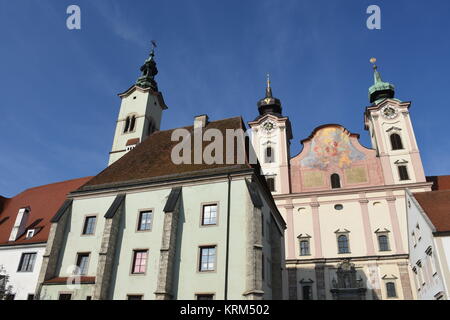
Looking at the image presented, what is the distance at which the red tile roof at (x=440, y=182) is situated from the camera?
37.9 metres

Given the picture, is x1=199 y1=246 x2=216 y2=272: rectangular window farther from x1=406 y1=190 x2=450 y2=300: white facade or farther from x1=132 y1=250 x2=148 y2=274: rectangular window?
x1=406 y1=190 x2=450 y2=300: white facade

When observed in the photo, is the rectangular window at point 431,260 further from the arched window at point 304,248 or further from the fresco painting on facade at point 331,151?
the fresco painting on facade at point 331,151

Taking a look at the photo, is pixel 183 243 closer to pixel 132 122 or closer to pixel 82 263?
pixel 82 263

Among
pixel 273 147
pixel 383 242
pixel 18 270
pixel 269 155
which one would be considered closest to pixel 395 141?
pixel 383 242

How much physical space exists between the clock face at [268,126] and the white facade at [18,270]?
28.9 m

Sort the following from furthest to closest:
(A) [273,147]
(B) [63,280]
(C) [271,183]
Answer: (A) [273,147], (C) [271,183], (B) [63,280]

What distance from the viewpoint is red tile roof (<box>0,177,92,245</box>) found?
90.7 ft

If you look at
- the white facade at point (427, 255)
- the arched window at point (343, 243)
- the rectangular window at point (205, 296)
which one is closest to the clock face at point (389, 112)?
the arched window at point (343, 243)

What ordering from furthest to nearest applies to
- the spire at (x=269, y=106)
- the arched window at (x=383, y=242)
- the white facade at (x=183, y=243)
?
the spire at (x=269, y=106), the arched window at (x=383, y=242), the white facade at (x=183, y=243)

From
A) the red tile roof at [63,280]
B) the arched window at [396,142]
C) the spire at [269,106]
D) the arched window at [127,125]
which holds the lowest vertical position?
the red tile roof at [63,280]

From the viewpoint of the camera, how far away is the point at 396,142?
39.5 metres

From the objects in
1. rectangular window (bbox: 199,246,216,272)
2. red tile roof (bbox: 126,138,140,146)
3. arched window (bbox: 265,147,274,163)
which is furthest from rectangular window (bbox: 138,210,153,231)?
arched window (bbox: 265,147,274,163)

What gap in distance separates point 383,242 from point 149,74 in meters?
35.7

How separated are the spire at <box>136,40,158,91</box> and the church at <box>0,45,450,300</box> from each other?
17 centimetres
